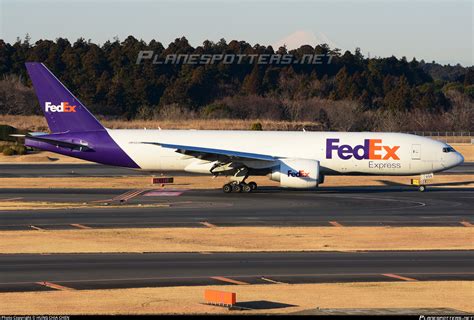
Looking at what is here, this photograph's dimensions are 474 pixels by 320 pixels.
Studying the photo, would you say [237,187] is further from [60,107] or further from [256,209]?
[60,107]

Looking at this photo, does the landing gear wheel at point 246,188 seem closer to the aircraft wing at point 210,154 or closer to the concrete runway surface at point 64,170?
the aircraft wing at point 210,154

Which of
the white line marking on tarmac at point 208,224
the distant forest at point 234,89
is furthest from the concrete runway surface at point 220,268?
the distant forest at point 234,89

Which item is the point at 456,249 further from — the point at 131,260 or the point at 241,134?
the point at 241,134

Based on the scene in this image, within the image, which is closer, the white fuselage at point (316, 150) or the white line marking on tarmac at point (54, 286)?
the white line marking on tarmac at point (54, 286)

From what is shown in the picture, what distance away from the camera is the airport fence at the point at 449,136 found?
10569 cm

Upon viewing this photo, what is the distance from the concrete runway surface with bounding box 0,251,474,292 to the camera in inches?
996

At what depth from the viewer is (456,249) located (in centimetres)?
3167

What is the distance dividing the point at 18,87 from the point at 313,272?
337ft

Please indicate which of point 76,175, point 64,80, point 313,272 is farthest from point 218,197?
point 64,80

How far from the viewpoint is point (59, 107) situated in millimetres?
51875

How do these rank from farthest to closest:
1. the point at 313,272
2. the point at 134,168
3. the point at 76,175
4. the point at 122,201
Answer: the point at 76,175 → the point at 134,168 → the point at 122,201 → the point at 313,272

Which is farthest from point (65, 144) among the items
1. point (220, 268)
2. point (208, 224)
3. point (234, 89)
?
point (234, 89)

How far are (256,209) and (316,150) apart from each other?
8821 millimetres

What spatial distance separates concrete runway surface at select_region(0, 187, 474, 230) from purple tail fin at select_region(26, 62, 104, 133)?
4.00 meters
